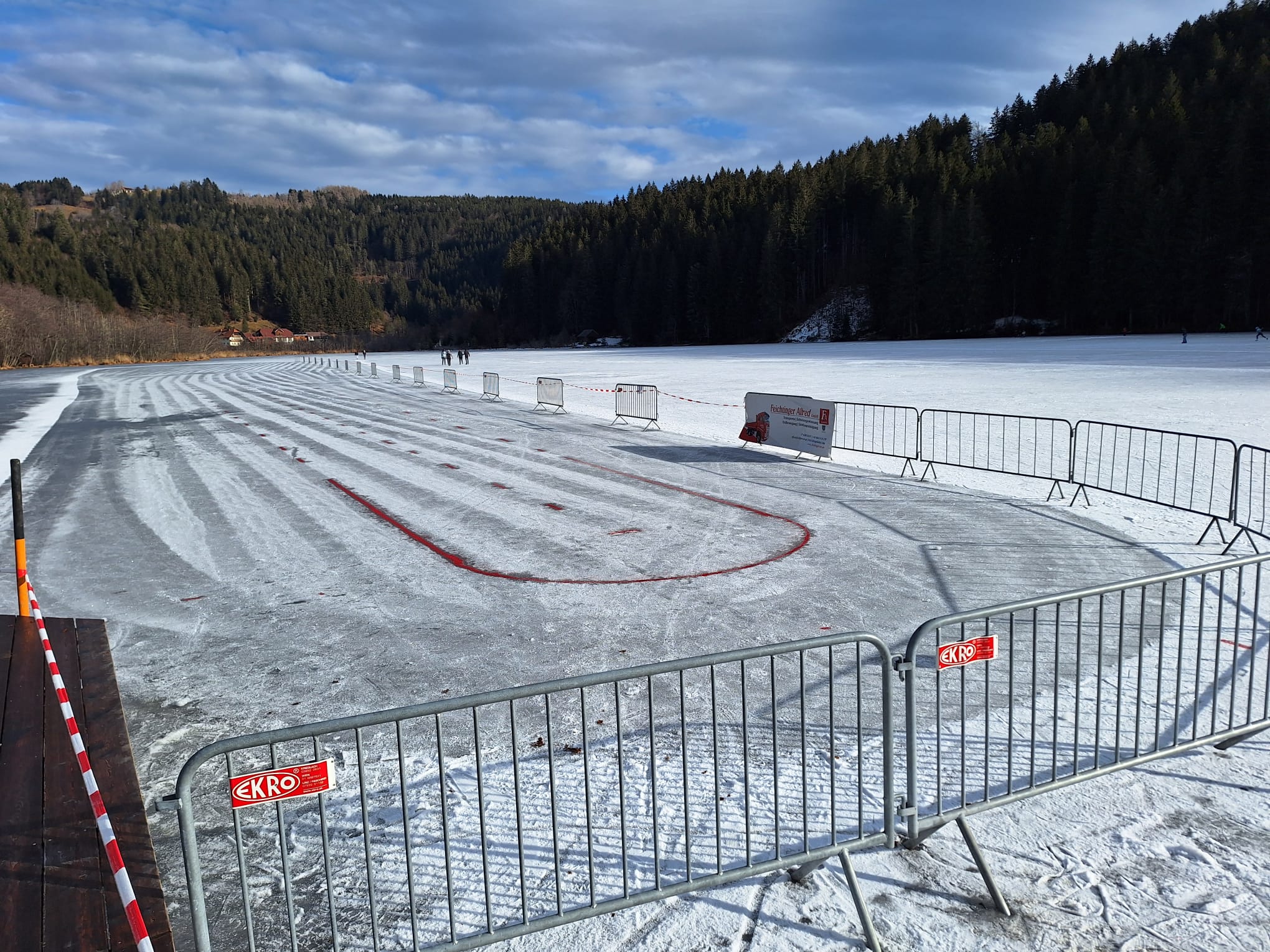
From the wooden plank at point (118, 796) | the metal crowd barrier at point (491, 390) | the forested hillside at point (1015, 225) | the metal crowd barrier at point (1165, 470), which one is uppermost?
the forested hillside at point (1015, 225)

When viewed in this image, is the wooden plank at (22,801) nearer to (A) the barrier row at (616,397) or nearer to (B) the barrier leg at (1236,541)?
(B) the barrier leg at (1236,541)

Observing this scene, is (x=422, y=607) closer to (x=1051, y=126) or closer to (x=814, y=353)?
(x=814, y=353)

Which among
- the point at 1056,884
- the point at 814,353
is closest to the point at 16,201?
the point at 814,353

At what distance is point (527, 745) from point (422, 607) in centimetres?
345

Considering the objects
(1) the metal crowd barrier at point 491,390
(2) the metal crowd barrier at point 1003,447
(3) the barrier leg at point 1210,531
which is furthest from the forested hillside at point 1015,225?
(3) the barrier leg at point 1210,531

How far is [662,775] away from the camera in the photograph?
5406 mm

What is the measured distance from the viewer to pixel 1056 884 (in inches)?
168

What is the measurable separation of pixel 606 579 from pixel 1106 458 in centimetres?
1106

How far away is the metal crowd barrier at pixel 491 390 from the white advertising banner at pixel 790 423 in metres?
17.8

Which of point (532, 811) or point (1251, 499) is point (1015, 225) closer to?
point (1251, 499)

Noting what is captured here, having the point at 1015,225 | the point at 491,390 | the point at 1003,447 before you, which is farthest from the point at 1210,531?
the point at 1015,225

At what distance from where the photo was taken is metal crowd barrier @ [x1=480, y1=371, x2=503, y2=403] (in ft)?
121

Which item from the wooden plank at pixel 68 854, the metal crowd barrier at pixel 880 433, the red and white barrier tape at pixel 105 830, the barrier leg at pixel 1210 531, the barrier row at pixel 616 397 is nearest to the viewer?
the red and white barrier tape at pixel 105 830

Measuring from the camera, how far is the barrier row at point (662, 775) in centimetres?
396
